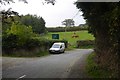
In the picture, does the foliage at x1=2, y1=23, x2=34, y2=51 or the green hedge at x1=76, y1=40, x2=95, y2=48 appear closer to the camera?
the foliage at x1=2, y1=23, x2=34, y2=51

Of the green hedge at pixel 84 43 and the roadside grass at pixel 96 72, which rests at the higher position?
the roadside grass at pixel 96 72

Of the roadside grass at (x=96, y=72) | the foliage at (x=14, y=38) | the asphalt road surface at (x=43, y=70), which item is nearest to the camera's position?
the roadside grass at (x=96, y=72)

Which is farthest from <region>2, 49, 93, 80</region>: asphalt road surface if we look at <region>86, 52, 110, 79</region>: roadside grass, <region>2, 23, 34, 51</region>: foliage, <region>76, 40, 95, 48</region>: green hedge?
<region>76, 40, 95, 48</region>: green hedge

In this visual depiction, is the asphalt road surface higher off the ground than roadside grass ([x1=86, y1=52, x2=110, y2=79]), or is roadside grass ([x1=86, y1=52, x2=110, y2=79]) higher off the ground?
roadside grass ([x1=86, y1=52, x2=110, y2=79])

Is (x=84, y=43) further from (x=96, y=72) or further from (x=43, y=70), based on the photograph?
(x=96, y=72)

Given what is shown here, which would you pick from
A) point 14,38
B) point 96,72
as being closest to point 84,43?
point 14,38

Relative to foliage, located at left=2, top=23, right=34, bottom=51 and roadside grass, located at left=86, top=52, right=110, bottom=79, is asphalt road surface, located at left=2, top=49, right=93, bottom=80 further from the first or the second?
foliage, located at left=2, top=23, right=34, bottom=51

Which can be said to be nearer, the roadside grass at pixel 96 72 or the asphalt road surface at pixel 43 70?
the roadside grass at pixel 96 72

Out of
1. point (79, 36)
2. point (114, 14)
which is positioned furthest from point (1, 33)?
point (79, 36)

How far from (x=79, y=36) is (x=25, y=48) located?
6212cm

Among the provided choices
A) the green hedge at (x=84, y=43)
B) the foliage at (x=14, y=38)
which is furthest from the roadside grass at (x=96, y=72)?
the green hedge at (x=84, y=43)

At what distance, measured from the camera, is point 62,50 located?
186 ft

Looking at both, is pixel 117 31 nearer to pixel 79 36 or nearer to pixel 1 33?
pixel 1 33

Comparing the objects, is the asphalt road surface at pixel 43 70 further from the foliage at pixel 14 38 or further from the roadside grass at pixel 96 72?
the foliage at pixel 14 38
